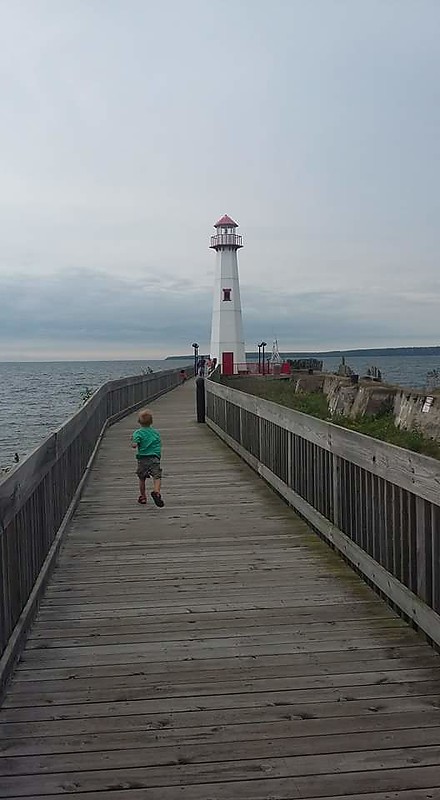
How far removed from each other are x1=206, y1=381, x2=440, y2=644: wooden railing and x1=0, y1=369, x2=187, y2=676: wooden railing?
221 centimetres

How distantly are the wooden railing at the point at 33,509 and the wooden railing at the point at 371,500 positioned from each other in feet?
7.25

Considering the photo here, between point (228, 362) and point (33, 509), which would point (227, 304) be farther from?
point (33, 509)

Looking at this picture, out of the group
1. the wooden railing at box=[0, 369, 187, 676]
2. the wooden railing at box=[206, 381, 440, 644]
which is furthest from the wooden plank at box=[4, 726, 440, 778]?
the wooden railing at box=[206, 381, 440, 644]

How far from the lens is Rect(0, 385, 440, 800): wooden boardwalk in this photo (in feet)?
10.4

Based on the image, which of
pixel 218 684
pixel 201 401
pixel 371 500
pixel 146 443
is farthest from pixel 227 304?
pixel 218 684

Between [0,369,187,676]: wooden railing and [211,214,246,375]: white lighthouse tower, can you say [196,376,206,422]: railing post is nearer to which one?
[0,369,187,676]: wooden railing

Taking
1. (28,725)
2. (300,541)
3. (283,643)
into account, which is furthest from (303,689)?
(300,541)

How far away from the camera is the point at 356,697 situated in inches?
151

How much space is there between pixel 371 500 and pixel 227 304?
4063 centimetres

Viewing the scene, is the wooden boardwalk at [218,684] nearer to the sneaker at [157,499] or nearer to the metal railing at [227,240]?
the sneaker at [157,499]

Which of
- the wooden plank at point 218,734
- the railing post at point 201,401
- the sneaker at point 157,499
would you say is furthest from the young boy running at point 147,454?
the railing post at point 201,401

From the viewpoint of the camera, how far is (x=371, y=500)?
5.59 meters

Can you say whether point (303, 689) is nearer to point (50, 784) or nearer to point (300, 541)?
point (50, 784)

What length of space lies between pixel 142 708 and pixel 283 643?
1111mm
